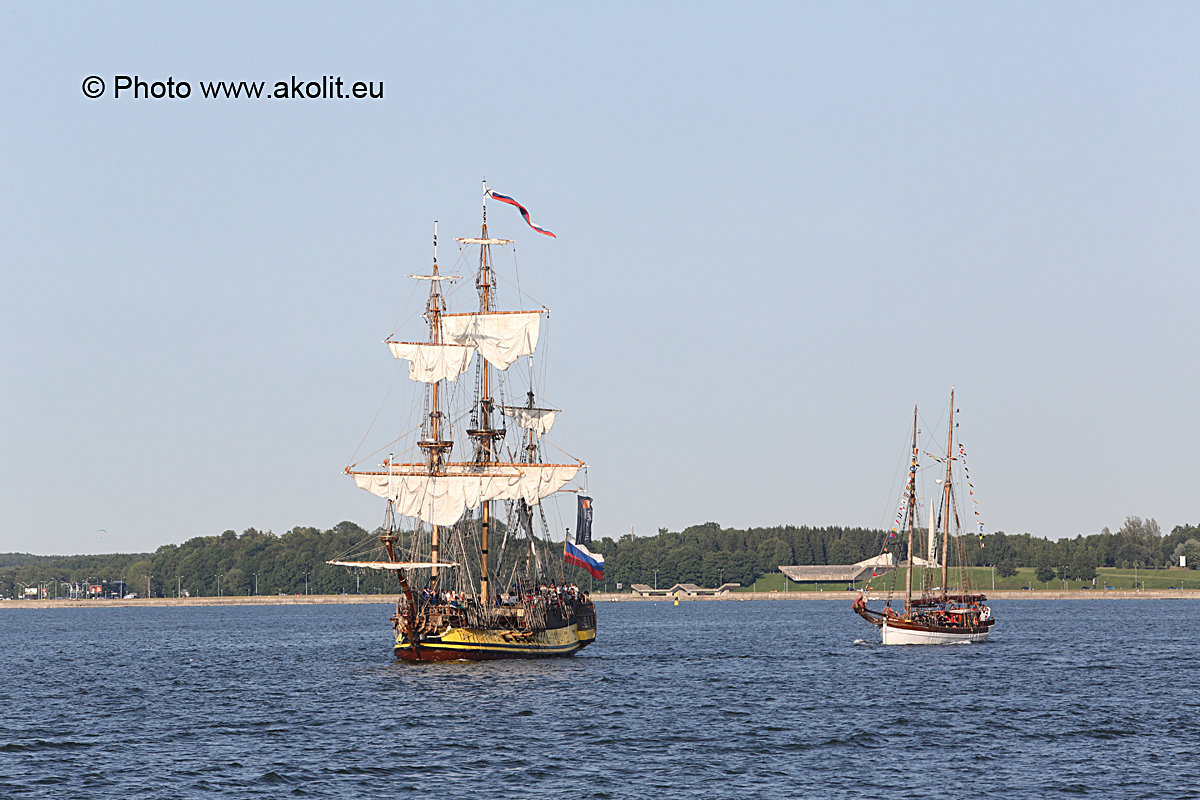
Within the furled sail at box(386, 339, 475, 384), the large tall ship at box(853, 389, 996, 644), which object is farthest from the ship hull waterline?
the furled sail at box(386, 339, 475, 384)

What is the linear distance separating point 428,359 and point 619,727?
5185cm

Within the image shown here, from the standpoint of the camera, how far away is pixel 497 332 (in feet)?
392

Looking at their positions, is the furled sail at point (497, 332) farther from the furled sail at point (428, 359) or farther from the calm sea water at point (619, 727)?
the calm sea water at point (619, 727)

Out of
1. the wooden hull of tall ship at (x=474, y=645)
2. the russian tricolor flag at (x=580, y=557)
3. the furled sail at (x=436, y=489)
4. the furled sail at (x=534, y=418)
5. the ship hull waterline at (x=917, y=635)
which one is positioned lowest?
the ship hull waterline at (x=917, y=635)

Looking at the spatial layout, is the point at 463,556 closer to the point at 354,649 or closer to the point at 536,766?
the point at 354,649

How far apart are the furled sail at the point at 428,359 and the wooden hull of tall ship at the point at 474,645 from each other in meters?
21.8

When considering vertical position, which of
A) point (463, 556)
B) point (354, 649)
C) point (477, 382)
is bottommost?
point (354, 649)

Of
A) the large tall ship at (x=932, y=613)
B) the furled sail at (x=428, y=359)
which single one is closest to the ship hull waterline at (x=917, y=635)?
the large tall ship at (x=932, y=613)

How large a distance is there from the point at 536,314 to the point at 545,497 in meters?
15.1

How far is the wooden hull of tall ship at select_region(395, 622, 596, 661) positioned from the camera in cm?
10081

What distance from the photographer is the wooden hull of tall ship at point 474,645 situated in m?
101

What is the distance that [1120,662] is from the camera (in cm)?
11238

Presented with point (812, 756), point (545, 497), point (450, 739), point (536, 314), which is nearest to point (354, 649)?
point (545, 497)

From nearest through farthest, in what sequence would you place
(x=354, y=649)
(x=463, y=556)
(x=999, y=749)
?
(x=999, y=749)
(x=463, y=556)
(x=354, y=649)
